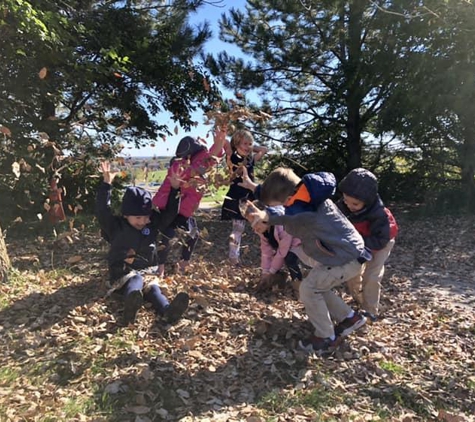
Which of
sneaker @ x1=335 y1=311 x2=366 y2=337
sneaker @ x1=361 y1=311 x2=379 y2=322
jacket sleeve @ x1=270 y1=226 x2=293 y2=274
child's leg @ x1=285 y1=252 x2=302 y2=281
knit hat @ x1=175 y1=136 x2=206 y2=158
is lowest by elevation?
sneaker @ x1=361 y1=311 x2=379 y2=322

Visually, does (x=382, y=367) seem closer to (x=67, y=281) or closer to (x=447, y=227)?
(x=67, y=281)

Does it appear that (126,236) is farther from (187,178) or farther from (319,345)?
(319,345)

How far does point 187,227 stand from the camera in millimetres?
5082

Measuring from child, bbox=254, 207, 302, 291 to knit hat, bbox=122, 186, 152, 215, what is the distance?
126 centimetres

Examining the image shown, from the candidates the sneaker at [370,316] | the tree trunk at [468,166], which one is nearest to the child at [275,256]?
the sneaker at [370,316]

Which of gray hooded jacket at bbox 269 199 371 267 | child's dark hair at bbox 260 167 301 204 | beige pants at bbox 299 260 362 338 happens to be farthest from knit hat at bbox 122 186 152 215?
beige pants at bbox 299 260 362 338

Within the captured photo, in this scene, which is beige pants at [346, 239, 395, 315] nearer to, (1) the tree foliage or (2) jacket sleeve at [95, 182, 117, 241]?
(2) jacket sleeve at [95, 182, 117, 241]

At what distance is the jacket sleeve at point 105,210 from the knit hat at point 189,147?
1.00 metres

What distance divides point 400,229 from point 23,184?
7.03 metres

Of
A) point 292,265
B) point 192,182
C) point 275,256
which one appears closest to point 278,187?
point 192,182

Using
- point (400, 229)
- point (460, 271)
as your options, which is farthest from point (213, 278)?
point (400, 229)

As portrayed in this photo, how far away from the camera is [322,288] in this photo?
144 inches

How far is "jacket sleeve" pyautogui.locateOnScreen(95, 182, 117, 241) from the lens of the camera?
4129 mm

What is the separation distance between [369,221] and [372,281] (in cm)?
61
